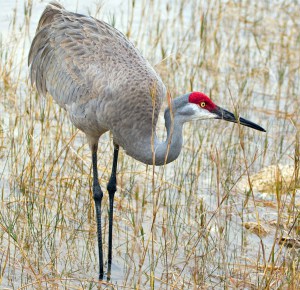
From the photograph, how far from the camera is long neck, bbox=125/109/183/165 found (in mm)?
5176

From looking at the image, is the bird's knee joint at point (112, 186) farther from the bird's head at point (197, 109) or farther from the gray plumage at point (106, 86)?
the bird's head at point (197, 109)

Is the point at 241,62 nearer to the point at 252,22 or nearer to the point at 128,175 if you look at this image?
the point at 252,22

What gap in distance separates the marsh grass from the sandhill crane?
244 millimetres

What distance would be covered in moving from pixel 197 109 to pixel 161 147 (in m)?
0.33

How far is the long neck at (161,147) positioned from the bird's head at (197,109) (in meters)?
0.06

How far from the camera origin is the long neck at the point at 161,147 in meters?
5.18

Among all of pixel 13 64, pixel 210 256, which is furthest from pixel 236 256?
pixel 13 64

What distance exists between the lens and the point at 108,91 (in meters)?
5.39

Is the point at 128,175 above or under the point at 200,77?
under

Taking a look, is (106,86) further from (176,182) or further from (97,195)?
(176,182)

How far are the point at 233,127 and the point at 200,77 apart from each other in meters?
1.06

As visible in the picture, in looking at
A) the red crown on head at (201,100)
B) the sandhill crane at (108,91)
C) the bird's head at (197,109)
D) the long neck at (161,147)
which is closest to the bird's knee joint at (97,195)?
the sandhill crane at (108,91)

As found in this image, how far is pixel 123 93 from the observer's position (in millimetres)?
5344

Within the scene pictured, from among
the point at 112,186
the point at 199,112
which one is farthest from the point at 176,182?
the point at 199,112
